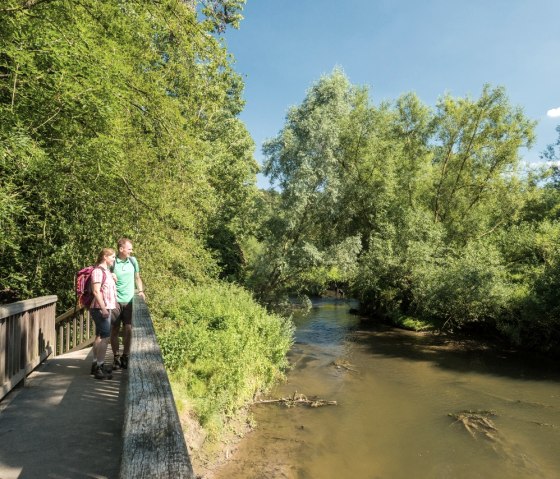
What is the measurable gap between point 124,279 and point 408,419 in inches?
324

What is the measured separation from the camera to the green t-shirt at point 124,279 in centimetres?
574

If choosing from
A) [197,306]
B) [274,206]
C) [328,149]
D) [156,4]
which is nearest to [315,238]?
[274,206]

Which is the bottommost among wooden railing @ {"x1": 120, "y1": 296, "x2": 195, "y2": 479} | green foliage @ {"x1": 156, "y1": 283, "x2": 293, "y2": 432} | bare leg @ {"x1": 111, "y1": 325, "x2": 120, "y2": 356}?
green foliage @ {"x1": 156, "y1": 283, "x2": 293, "y2": 432}

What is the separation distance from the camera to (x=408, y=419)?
10.2 m

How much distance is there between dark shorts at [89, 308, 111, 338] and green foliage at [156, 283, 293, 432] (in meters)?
3.11

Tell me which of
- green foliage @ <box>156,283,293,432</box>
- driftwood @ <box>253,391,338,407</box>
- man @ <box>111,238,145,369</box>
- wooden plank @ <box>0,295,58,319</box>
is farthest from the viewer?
driftwood @ <box>253,391,338,407</box>

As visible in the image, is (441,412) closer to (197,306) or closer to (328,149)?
(197,306)

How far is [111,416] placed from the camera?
406 centimetres

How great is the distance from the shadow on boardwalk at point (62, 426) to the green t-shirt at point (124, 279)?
1064 mm

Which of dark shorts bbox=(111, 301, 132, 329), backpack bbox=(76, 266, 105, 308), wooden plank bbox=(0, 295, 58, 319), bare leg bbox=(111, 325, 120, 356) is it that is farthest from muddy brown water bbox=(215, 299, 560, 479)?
wooden plank bbox=(0, 295, 58, 319)

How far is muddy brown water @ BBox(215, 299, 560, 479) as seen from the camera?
781 cm

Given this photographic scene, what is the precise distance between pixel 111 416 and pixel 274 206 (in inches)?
639

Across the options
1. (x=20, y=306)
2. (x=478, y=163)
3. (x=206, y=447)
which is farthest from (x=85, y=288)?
(x=478, y=163)

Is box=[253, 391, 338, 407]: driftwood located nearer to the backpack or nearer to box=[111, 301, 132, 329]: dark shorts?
box=[111, 301, 132, 329]: dark shorts
